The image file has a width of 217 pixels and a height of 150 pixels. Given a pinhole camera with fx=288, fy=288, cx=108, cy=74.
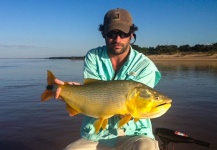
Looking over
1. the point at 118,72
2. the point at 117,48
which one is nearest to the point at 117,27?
the point at 117,48

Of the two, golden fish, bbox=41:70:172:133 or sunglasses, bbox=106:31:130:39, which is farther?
sunglasses, bbox=106:31:130:39

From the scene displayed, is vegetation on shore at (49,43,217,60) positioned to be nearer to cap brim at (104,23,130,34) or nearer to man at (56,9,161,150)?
man at (56,9,161,150)

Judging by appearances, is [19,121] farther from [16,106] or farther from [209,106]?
[209,106]

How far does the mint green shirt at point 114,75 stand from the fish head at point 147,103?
711 millimetres

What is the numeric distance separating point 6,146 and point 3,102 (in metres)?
4.77

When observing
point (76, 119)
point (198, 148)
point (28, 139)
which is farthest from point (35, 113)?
point (198, 148)

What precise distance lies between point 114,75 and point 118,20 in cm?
88

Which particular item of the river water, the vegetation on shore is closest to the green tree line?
the vegetation on shore

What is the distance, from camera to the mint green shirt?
4.40 m

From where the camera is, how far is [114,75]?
4691 mm

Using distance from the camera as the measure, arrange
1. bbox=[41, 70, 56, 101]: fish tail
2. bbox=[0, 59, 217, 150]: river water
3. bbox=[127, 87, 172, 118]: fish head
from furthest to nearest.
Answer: bbox=[0, 59, 217, 150]: river water < bbox=[41, 70, 56, 101]: fish tail < bbox=[127, 87, 172, 118]: fish head

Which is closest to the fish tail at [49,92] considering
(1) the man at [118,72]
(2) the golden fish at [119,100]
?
(1) the man at [118,72]

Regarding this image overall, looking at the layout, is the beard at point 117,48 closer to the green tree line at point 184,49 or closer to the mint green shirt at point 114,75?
the mint green shirt at point 114,75

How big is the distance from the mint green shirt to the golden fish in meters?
0.52
